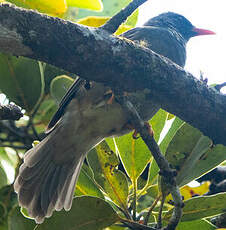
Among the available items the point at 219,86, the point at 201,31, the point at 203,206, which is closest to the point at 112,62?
the point at 219,86

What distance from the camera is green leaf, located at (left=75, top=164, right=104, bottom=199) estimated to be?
7.50ft

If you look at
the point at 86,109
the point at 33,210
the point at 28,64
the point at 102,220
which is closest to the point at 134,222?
the point at 102,220

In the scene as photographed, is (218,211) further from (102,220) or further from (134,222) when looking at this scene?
(102,220)

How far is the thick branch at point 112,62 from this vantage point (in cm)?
178

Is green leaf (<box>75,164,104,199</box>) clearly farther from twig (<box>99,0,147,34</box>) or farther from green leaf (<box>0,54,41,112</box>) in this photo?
twig (<box>99,0,147,34</box>)

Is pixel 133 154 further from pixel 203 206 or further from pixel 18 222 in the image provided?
pixel 18 222

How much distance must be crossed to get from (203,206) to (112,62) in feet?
2.85

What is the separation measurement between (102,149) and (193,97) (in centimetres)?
62

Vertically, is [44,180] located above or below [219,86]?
below

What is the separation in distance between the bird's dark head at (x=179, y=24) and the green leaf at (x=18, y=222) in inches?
83.5

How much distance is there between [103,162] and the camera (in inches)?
95.6

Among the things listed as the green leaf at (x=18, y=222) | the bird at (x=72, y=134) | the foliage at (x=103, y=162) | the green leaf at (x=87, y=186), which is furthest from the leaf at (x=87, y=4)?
the green leaf at (x=18, y=222)

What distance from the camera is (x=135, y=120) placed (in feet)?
6.56

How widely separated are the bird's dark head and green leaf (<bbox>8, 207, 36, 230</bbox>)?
83.5 inches
